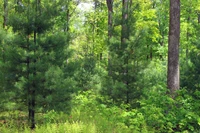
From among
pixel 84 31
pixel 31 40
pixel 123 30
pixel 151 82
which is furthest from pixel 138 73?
pixel 84 31

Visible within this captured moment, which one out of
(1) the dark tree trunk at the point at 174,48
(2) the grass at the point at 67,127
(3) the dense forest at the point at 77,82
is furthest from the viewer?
(1) the dark tree trunk at the point at 174,48

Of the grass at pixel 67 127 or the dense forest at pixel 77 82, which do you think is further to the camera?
the dense forest at pixel 77 82

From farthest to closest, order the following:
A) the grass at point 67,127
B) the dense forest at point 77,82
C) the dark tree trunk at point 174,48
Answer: the dark tree trunk at point 174,48, the dense forest at point 77,82, the grass at point 67,127

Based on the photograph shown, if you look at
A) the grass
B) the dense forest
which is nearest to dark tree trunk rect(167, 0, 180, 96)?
the dense forest

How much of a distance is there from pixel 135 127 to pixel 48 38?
445 centimetres

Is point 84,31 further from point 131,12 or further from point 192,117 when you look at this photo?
point 192,117

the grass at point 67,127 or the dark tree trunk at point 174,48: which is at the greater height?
the dark tree trunk at point 174,48

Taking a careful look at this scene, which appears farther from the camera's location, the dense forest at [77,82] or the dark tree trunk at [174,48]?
the dark tree trunk at [174,48]

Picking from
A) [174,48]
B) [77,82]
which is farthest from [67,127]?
[174,48]

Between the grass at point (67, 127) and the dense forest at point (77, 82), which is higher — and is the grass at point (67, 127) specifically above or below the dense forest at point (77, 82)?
below

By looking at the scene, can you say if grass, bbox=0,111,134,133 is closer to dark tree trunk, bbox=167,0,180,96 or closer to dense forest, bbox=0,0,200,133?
dense forest, bbox=0,0,200,133

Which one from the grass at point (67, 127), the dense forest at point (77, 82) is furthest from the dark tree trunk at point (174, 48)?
the grass at point (67, 127)

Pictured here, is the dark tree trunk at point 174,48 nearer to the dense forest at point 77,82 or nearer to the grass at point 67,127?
the dense forest at point 77,82

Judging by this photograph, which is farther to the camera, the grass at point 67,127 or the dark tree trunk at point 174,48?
the dark tree trunk at point 174,48
